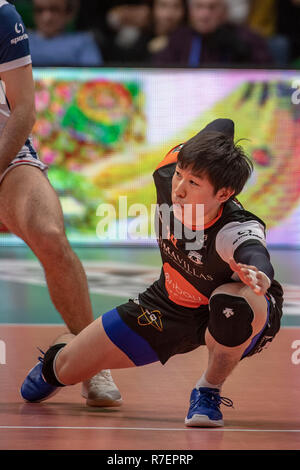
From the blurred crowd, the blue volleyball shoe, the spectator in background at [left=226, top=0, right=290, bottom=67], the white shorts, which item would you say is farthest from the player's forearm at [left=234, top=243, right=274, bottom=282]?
the spectator in background at [left=226, top=0, right=290, bottom=67]

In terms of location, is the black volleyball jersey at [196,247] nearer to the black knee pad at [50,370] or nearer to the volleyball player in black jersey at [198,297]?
the volleyball player in black jersey at [198,297]

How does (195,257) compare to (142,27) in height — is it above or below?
below

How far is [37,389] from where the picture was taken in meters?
3.43

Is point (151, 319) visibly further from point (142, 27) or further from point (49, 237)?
point (142, 27)

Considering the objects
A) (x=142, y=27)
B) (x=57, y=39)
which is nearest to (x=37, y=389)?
(x=57, y=39)

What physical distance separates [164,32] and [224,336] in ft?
23.7

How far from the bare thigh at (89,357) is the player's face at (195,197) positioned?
0.55m

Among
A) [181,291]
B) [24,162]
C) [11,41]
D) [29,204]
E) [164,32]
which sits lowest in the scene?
[181,291]

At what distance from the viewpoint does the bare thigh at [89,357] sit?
3285 mm

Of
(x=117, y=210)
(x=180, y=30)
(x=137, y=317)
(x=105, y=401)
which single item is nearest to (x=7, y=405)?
(x=105, y=401)

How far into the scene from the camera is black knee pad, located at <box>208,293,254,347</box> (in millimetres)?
2951

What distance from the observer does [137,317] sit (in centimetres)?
331

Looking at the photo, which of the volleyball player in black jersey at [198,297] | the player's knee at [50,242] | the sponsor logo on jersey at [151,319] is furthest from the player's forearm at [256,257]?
the player's knee at [50,242]

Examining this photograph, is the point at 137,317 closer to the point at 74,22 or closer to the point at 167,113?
the point at 167,113
